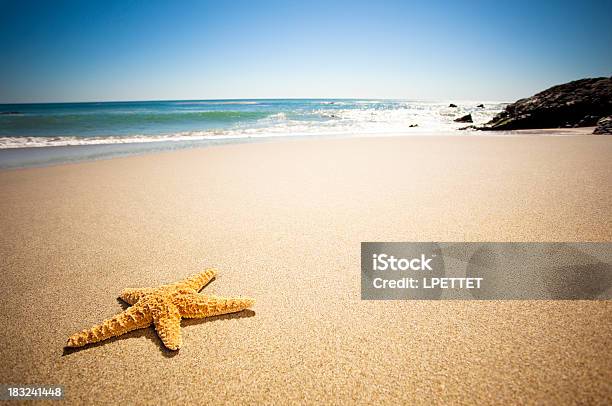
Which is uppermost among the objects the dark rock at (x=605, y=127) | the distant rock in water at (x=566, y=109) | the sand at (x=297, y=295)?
the distant rock in water at (x=566, y=109)

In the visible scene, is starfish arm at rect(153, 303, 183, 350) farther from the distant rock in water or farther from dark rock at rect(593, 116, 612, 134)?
the distant rock in water

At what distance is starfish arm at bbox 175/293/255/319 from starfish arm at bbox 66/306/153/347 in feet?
0.61

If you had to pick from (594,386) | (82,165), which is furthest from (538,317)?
(82,165)

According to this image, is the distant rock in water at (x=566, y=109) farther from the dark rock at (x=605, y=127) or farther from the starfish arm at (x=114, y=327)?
the starfish arm at (x=114, y=327)

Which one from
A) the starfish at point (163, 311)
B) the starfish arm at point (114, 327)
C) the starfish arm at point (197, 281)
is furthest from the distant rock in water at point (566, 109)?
the starfish arm at point (114, 327)

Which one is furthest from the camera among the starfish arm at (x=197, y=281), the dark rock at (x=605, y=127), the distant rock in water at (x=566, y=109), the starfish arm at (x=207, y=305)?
the distant rock in water at (x=566, y=109)

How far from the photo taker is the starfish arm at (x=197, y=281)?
172 cm

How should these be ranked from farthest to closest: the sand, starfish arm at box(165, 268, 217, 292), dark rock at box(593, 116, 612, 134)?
dark rock at box(593, 116, 612, 134), starfish arm at box(165, 268, 217, 292), the sand

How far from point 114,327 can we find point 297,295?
1.01 m

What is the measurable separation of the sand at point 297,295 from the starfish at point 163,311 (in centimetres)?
8

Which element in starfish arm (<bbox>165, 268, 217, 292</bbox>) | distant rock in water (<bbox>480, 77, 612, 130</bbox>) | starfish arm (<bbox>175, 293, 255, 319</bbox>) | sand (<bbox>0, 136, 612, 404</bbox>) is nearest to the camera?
sand (<bbox>0, 136, 612, 404</bbox>)

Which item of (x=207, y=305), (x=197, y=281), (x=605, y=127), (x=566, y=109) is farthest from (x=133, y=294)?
(x=566, y=109)

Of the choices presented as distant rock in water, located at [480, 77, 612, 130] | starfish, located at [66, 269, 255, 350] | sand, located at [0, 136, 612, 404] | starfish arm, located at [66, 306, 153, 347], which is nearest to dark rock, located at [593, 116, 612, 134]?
distant rock in water, located at [480, 77, 612, 130]

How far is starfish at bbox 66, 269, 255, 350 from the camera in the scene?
4.79ft
